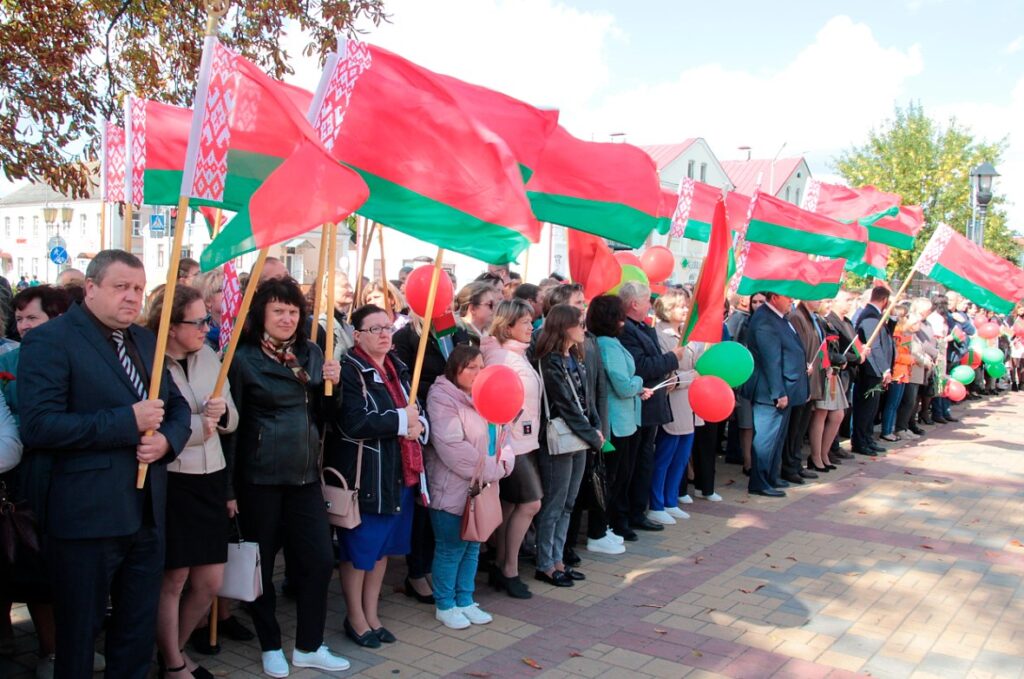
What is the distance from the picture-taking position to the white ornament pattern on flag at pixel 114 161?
687cm

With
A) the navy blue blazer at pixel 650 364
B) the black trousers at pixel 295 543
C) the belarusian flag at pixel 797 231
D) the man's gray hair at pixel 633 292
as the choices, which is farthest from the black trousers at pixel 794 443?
the black trousers at pixel 295 543

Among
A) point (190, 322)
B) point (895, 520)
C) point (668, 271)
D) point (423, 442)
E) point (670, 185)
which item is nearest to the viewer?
point (190, 322)

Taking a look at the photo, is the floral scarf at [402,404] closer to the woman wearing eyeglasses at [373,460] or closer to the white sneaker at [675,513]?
the woman wearing eyeglasses at [373,460]

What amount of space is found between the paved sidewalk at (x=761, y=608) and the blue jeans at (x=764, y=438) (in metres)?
0.29

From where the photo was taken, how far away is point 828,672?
16.3 feet

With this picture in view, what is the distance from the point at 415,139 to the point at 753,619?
3644 millimetres

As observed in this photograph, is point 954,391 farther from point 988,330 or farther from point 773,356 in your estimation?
point 773,356

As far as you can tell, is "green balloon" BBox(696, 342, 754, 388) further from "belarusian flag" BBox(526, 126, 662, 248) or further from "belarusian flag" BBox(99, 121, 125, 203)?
"belarusian flag" BBox(99, 121, 125, 203)

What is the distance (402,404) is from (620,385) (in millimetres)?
2338

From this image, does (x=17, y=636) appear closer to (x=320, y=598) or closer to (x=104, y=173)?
(x=320, y=598)

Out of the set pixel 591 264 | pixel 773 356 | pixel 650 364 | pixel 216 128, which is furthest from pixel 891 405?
pixel 216 128

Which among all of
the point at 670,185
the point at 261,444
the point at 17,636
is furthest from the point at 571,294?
the point at 670,185

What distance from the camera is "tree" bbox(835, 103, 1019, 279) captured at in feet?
112

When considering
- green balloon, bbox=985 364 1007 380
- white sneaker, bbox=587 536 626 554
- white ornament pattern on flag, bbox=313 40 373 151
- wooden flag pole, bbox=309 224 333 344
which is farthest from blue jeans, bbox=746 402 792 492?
green balloon, bbox=985 364 1007 380
